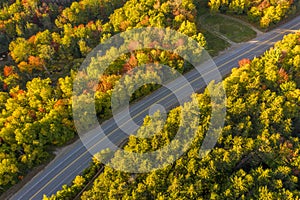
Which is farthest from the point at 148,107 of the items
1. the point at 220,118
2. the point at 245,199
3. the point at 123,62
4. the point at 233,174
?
the point at 245,199

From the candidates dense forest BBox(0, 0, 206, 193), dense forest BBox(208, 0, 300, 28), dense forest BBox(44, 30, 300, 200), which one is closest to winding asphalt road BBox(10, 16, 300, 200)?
dense forest BBox(0, 0, 206, 193)

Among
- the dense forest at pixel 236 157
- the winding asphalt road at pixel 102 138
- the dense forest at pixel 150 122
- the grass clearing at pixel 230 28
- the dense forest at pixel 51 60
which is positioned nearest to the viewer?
the dense forest at pixel 236 157

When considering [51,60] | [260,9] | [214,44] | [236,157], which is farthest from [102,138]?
[260,9]

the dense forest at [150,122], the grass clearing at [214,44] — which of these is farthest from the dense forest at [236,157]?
the grass clearing at [214,44]

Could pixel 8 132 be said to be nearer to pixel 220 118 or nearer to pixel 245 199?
pixel 220 118

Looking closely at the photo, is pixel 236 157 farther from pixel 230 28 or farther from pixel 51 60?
pixel 51 60

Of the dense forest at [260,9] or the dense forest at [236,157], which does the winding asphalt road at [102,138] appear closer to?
the dense forest at [236,157]
